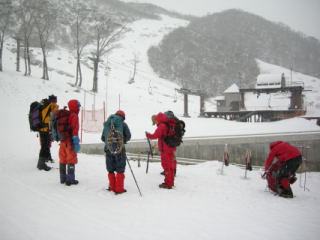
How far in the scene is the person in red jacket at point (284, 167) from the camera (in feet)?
20.3

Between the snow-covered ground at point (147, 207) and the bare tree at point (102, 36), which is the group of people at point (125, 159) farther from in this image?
the bare tree at point (102, 36)

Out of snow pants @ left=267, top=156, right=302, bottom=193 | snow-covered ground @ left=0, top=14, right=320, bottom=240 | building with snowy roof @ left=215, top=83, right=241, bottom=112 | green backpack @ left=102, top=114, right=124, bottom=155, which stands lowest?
snow-covered ground @ left=0, top=14, right=320, bottom=240

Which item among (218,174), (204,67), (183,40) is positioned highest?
(183,40)

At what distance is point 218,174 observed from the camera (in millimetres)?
8836

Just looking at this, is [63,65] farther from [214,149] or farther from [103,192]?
[103,192]

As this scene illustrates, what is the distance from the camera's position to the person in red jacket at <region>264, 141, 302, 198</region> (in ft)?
20.3

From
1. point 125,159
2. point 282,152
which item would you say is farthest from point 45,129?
point 282,152

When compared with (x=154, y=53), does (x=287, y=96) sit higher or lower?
lower

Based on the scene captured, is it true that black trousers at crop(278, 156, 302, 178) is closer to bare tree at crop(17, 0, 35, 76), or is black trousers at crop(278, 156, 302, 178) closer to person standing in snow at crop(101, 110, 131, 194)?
person standing in snow at crop(101, 110, 131, 194)

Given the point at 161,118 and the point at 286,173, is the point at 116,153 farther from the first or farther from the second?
the point at 286,173

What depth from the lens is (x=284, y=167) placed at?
246 inches

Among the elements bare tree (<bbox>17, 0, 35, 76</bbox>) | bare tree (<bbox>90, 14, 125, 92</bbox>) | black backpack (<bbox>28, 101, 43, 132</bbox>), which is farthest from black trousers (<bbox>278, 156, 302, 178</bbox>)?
bare tree (<bbox>17, 0, 35, 76</bbox>)

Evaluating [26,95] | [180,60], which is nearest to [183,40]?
[180,60]

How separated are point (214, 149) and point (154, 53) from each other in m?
63.3
